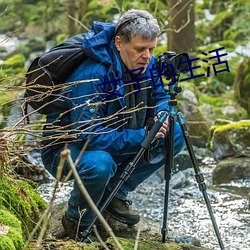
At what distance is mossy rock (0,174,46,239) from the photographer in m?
3.12

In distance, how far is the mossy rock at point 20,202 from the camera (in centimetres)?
312

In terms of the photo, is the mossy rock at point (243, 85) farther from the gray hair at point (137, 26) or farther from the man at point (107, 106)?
the gray hair at point (137, 26)

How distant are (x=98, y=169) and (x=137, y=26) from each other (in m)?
0.85

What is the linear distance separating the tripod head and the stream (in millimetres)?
1388

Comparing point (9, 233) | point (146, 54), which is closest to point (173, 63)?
point (146, 54)

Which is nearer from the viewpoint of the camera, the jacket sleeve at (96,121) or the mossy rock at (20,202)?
the mossy rock at (20,202)

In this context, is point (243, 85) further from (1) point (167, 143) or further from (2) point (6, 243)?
(2) point (6, 243)

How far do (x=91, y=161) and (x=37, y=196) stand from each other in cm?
53

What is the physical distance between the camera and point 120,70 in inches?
139

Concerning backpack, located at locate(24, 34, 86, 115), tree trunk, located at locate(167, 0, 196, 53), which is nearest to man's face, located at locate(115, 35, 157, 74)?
backpack, located at locate(24, 34, 86, 115)

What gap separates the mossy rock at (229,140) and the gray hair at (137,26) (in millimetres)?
3732

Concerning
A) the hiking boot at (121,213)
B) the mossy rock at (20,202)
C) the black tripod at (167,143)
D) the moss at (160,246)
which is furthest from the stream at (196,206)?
the mossy rock at (20,202)

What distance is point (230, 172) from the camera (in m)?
6.41

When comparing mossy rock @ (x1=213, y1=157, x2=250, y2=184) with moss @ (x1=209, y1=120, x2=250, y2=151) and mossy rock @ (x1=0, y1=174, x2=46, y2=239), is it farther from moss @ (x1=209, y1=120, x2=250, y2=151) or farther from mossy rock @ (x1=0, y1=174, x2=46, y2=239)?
mossy rock @ (x1=0, y1=174, x2=46, y2=239)
